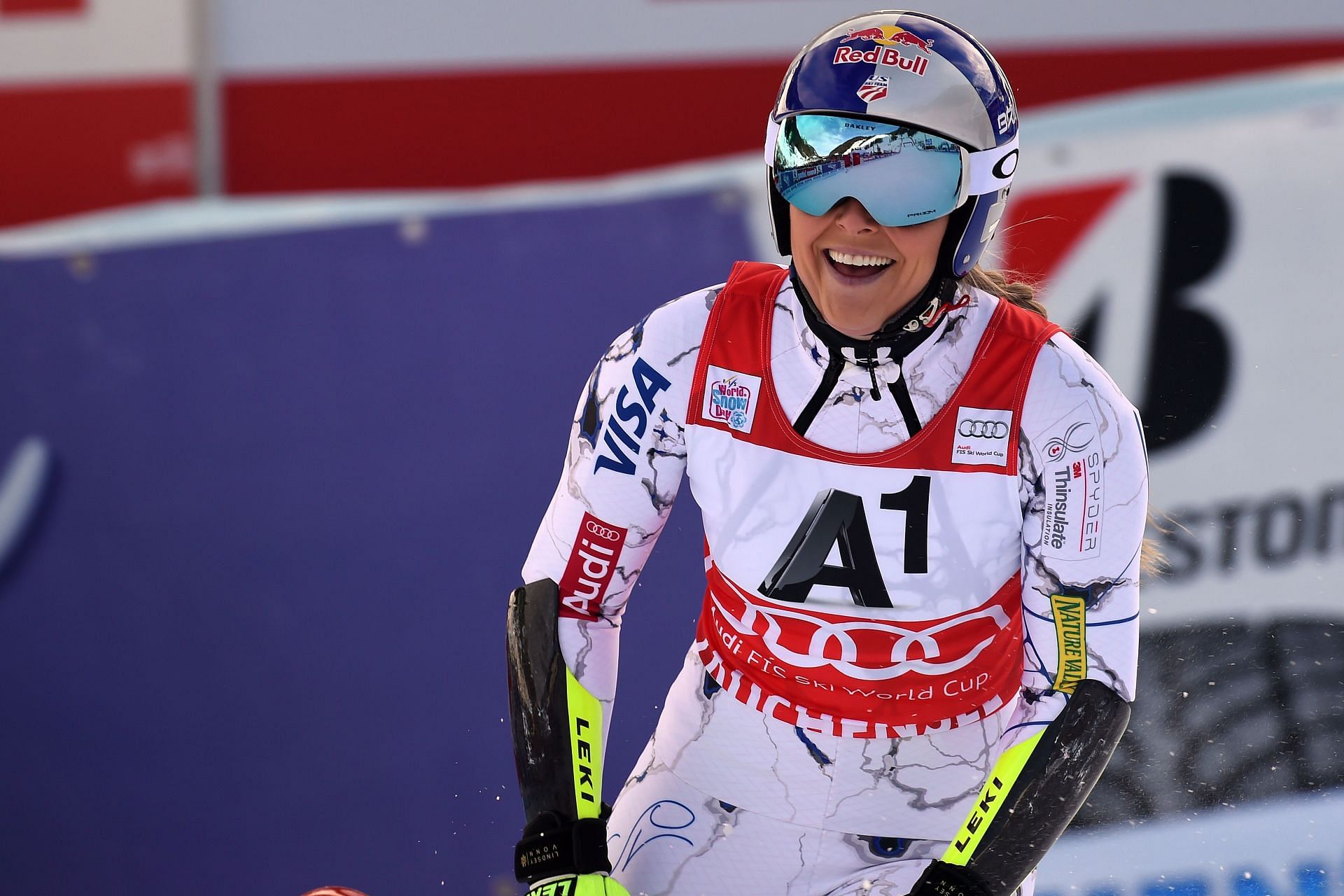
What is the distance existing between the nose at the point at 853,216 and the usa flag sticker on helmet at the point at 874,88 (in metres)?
0.14

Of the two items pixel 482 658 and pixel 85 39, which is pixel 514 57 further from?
pixel 482 658

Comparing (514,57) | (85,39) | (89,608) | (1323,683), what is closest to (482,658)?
(89,608)

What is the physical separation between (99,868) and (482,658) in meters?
1.20

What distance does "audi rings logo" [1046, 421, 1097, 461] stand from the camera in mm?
2275

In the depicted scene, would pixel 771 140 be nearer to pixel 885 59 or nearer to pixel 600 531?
pixel 885 59

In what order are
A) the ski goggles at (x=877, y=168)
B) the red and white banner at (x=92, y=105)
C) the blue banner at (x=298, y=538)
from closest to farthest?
the ski goggles at (x=877, y=168), the blue banner at (x=298, y=538), the red and white banner at (x=92, y=105)

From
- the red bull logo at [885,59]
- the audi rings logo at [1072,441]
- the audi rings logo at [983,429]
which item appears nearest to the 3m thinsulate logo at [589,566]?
the audi rings logo at [983,429]

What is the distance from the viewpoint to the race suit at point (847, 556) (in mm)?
2307

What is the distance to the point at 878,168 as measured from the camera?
2234 mm

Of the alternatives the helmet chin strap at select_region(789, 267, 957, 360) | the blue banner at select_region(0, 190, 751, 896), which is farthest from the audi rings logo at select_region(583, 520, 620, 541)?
the blue banner at select_region(0, 190, 751, 896)

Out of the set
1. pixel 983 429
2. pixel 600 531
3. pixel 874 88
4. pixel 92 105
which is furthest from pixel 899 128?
pixel 92 105

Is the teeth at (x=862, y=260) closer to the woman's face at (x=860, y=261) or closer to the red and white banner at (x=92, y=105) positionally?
the woman's face at (x=860, y=261)

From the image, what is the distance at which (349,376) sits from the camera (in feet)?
13.7

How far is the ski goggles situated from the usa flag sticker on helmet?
3 cm
